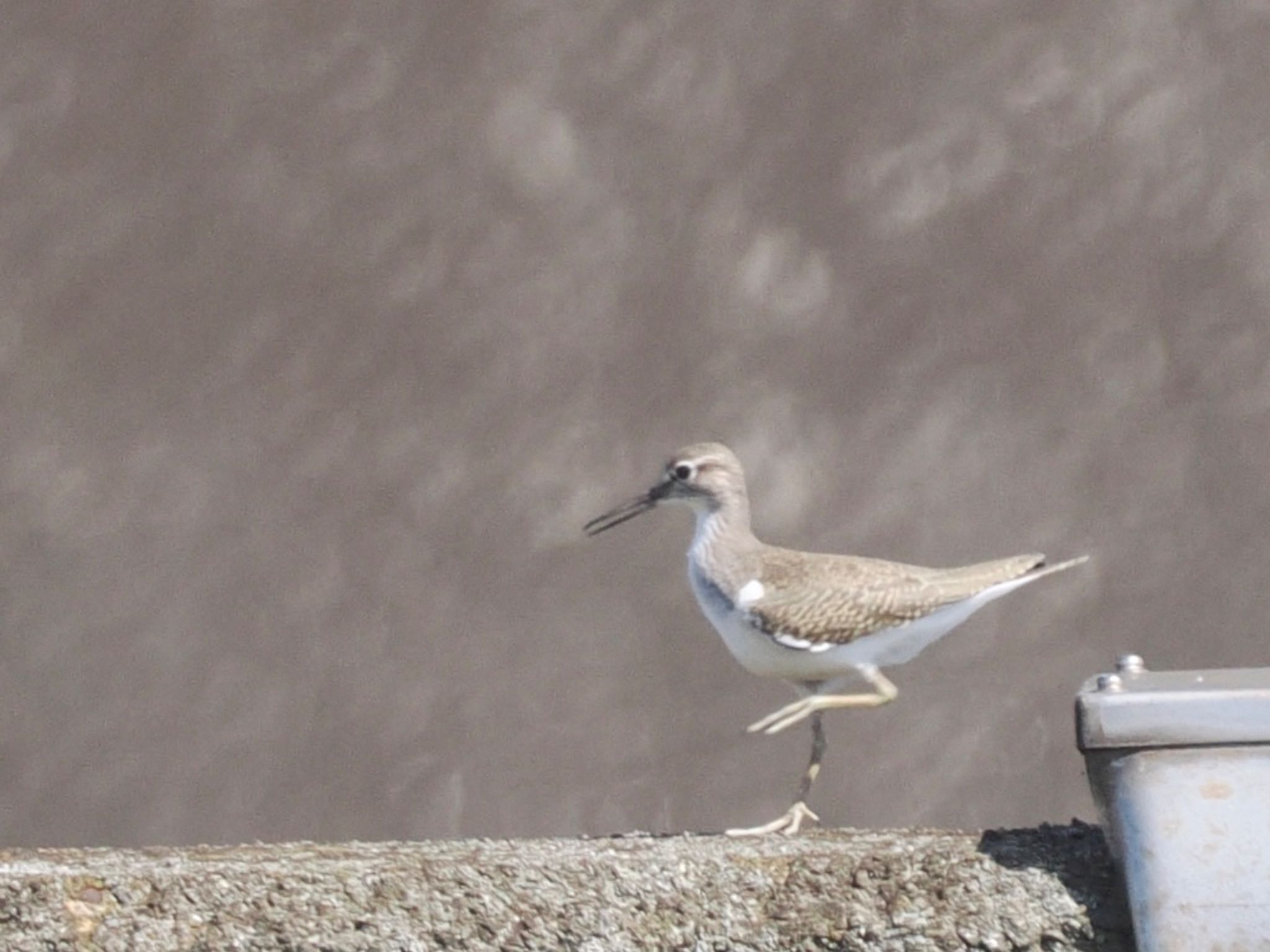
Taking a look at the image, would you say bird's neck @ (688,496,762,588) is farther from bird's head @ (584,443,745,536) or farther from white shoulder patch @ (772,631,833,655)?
white shoulder patch @ (772,631,833,655)

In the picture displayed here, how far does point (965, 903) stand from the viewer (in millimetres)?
1507

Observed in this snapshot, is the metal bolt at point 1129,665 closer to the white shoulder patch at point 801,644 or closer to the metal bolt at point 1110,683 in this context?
the metal bolt at point 1110,683

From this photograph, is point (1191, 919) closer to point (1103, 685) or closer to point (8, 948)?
point (1103, 685)

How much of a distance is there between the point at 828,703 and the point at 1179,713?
81 cm

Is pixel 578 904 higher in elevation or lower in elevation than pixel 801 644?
lower

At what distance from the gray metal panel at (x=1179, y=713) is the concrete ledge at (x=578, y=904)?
0.46ft

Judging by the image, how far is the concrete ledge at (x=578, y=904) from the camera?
148cm

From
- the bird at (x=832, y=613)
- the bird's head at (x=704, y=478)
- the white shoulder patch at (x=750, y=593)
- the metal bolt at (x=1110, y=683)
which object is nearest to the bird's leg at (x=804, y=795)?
the bird at (x=832, y=613)

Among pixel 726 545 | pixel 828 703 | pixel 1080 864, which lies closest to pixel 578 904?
pixel 1080 864

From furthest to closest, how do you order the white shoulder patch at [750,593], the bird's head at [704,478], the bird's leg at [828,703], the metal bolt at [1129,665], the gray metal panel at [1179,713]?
the bird's head at [704,478], the white shoulder patch at [750,593], the bird's leg at [828,703], the metal bolt at [1129,665], the gray metal panel at [1179,713]

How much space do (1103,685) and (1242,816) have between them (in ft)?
0.46

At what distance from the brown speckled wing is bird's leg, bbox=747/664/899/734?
0.06m

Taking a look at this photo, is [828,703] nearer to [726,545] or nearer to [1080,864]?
[726,545]

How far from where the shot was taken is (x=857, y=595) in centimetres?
236
